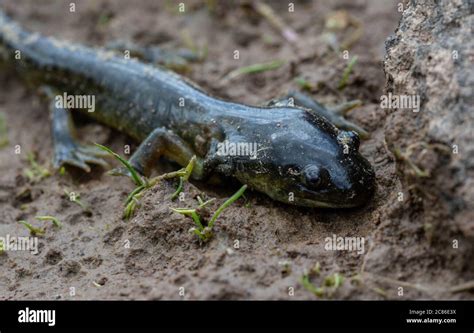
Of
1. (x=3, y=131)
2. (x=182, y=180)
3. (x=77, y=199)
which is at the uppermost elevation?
(x=3, y=131)

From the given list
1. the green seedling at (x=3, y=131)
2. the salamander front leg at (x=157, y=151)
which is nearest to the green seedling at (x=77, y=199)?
the salamander front leg at (x=157, y=151)

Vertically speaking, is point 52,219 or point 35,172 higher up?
point 35,172

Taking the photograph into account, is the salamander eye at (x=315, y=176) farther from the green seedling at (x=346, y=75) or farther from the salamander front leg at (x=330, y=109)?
the green seedling at (x=346, y=75)

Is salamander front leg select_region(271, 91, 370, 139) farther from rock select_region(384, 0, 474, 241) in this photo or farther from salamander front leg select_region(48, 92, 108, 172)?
salamander front leg select_region(48, 92, 108, 172)

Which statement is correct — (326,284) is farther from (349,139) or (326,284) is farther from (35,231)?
(35,231)

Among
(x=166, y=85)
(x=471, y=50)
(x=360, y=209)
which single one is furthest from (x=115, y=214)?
(x=471, y=50)

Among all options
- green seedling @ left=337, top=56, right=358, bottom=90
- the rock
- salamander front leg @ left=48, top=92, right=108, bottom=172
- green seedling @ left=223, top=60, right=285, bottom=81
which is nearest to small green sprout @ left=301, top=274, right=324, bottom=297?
the rock

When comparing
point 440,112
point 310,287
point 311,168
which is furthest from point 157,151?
point 440,112


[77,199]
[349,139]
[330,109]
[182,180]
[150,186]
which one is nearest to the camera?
[349,139]
